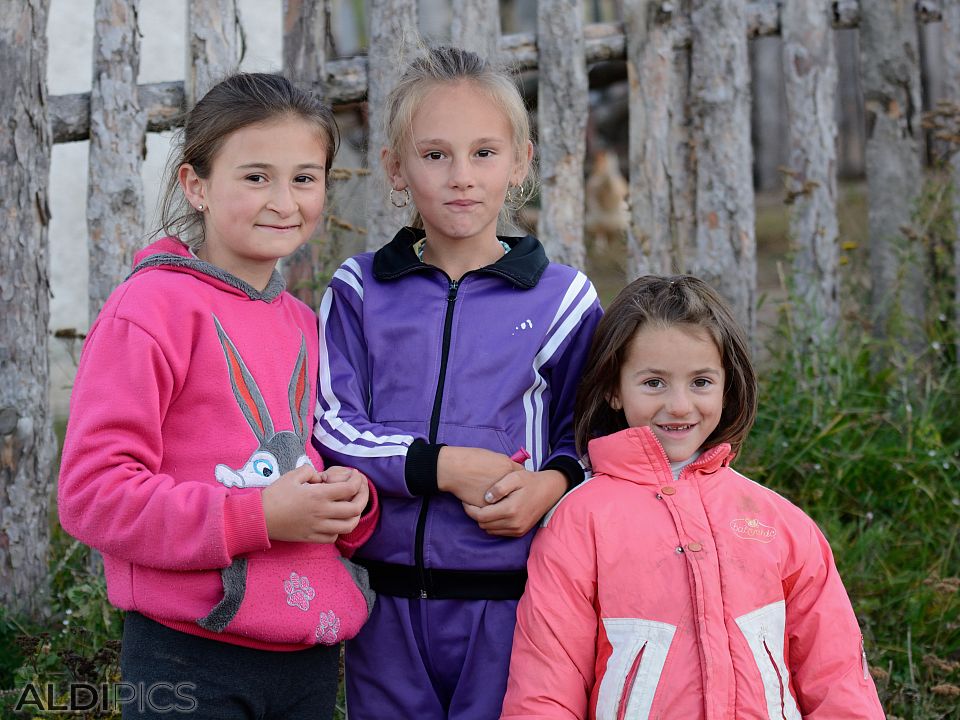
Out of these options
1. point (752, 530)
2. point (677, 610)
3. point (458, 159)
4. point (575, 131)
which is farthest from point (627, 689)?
point (575, 131)

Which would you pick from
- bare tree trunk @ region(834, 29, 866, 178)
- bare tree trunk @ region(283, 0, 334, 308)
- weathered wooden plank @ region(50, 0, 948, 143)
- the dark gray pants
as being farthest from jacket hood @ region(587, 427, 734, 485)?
bare tree trunk @ region(834, 29, 866, 178)

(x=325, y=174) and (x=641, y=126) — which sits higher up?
(x=641, y=126)

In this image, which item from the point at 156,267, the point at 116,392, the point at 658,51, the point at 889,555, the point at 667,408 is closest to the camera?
the point at 116,392

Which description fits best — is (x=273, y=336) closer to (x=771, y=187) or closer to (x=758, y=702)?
(x=758, y=702)

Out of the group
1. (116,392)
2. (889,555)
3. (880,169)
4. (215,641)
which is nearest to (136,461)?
(116,392)

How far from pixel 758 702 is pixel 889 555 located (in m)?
1.62

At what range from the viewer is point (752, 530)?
224cm

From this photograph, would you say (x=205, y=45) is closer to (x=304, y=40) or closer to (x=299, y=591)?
(x=304, y=40)

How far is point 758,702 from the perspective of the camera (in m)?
2.10

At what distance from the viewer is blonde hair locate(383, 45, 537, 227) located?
8.13 ft

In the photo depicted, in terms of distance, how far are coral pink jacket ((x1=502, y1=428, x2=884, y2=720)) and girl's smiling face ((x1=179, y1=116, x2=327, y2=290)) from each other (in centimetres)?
83

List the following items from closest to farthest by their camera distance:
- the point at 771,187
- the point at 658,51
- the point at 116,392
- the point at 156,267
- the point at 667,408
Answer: the point at 116,392 → the point at 156,267 → the point at 667,408 → the point at 658,51 → the point at 771,187

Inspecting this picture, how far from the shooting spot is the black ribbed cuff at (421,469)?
2242mm
